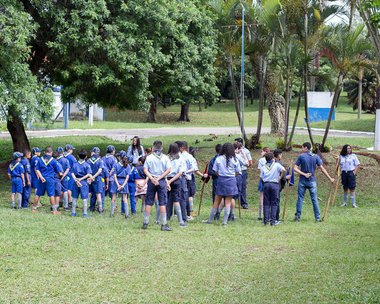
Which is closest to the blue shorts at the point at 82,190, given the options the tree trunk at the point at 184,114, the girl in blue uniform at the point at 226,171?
the girl in blue uniform at the point at 226,171

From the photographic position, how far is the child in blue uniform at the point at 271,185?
1080 cm

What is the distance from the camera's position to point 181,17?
17922 millimetres

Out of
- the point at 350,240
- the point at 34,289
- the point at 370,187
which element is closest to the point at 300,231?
the point at 350,240

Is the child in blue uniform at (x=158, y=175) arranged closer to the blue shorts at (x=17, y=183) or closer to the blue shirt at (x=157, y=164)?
the blue shirt at (x=157, y=164)

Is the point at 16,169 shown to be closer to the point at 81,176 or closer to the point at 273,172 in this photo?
the point at 81,176

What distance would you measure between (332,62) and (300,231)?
10270 mm

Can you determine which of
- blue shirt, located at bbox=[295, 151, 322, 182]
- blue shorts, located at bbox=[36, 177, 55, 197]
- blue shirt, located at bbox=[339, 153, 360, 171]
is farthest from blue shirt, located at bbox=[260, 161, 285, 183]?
blue shorts, located at bbox=[36, 177, 55, 197]

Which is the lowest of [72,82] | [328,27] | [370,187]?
[370,187]

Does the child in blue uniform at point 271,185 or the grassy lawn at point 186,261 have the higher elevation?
the child in blue uniform at point 271,185

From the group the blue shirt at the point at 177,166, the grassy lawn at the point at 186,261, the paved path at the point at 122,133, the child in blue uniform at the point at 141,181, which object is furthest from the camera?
the paved path at the point at 122,133

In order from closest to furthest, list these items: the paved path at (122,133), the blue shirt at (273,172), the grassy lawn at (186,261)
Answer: the grassy lawn at (186,261) → the blue shirt at (273,172) → the paved path at (122,133)

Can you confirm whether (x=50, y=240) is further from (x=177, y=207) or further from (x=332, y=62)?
(x=332, y=62)

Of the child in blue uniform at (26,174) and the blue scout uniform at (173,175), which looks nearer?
the blue scout uniform at (173,175)

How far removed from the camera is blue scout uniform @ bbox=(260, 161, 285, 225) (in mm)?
10805
